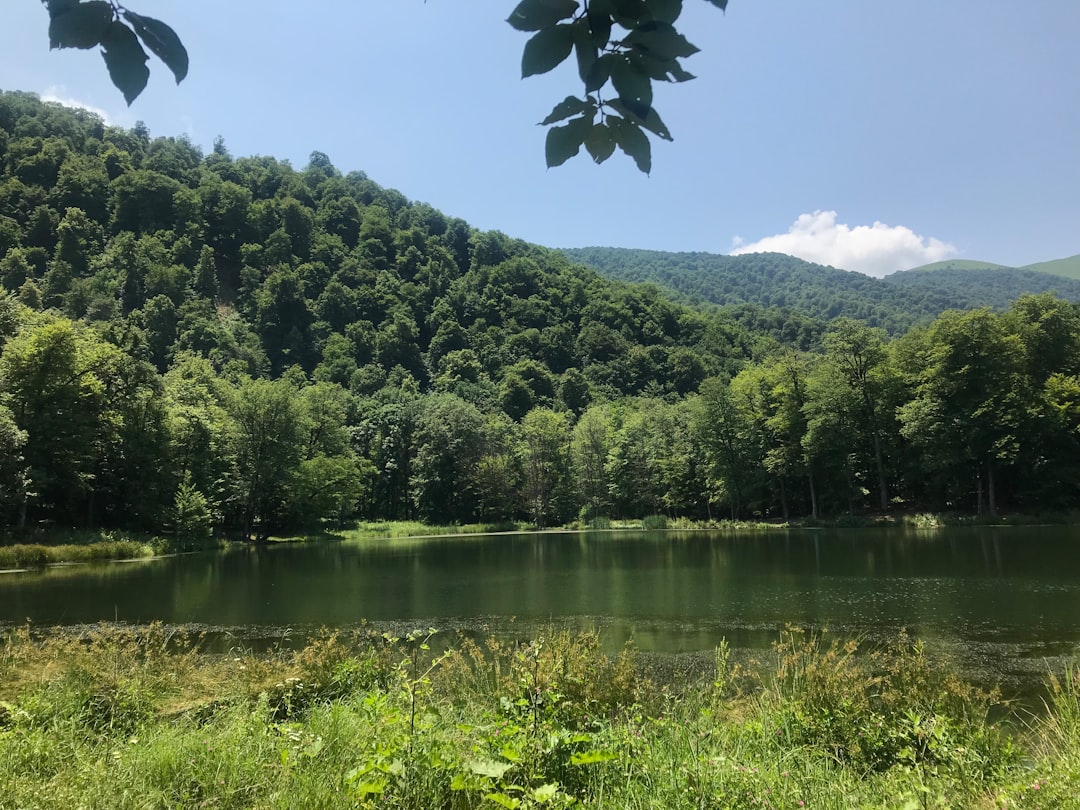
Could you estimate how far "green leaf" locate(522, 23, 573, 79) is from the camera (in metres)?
1.44

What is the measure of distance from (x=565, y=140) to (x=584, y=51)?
0.70 ft

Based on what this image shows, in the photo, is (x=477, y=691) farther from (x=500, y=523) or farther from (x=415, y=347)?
(x=415, y=347)

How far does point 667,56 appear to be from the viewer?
4.72ft

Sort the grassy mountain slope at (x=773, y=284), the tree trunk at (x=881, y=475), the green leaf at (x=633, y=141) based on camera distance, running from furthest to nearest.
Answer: the grassy mountain slope at (x=773, y=284) < the tree trunk at (x=881, y=475) < the green leaf at (x=633, y=141)

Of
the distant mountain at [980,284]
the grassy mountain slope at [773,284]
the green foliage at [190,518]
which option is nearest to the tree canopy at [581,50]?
the green foliage at [190,518]

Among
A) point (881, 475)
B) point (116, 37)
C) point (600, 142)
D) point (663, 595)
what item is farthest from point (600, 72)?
point (881, 475)

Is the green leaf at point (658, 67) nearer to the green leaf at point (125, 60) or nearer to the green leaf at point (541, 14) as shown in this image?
the green leaf at point (541, 14)

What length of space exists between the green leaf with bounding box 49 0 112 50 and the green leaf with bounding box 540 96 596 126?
102 cm

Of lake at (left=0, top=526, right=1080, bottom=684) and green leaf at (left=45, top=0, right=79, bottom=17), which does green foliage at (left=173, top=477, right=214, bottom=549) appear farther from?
green leaf at (left=45, top=0, right=79, bottom=17)

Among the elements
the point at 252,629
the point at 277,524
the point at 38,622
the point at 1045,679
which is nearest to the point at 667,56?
the point at 1045,679

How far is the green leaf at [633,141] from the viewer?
1.58m

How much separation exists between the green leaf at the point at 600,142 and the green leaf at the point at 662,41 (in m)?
0.22

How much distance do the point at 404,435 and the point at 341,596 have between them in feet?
168

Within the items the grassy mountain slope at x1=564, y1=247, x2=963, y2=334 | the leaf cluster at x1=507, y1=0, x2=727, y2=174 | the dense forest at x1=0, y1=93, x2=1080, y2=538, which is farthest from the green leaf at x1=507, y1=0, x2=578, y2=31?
the grassy mountain slope at x1=564, y1=247, x2=963, y2=334
